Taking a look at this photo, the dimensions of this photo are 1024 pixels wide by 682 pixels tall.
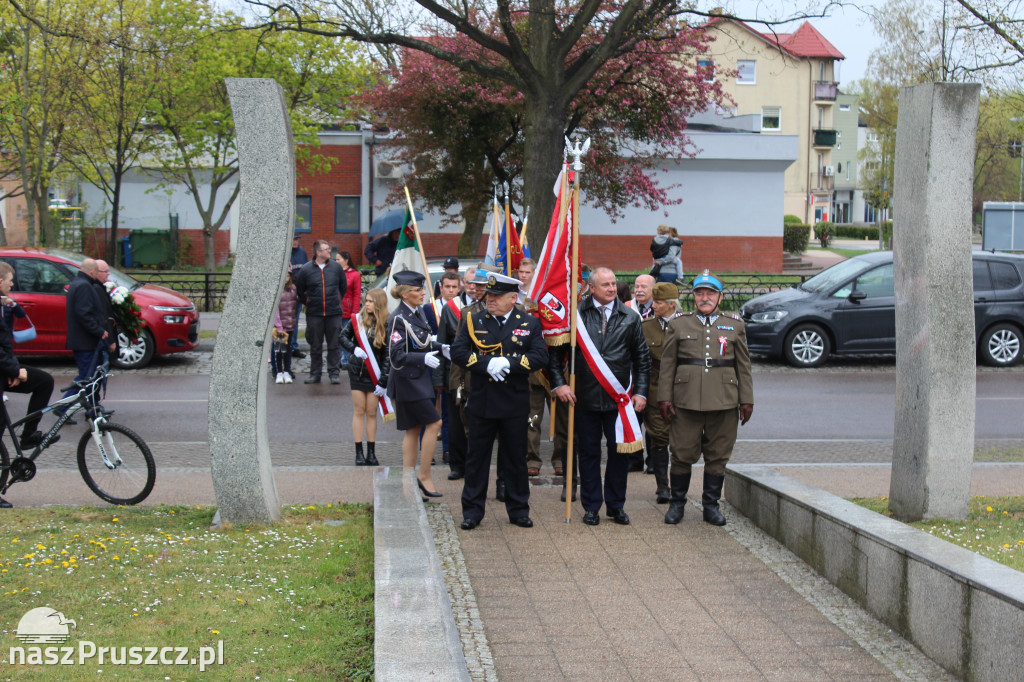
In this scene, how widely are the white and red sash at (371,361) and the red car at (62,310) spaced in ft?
25.7

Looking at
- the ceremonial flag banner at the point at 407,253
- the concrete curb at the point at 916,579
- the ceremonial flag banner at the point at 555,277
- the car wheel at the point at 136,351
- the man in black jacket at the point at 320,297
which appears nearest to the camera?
the concrete curb at the point at 916,579

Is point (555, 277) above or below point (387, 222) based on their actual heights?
below

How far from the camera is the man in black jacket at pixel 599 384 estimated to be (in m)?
7.60

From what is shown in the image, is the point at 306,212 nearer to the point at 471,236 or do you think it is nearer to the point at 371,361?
the point at 471,236

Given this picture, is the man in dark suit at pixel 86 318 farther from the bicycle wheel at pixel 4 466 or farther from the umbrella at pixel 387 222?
the umbrella at pixel 387 222

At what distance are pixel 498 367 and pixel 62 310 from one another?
1127 centimetres

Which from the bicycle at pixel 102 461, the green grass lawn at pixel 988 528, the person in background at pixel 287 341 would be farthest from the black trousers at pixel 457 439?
the person in background at pixel 287 341

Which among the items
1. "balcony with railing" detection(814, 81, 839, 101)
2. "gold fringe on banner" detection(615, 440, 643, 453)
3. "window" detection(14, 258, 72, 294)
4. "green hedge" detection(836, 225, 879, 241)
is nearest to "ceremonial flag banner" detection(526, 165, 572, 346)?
"gold fringe on banner" detection(615, 440, 643, 453)

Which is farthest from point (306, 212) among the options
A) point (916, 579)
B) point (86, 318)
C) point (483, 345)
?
point (916, 579)

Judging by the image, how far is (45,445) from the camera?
830 cm

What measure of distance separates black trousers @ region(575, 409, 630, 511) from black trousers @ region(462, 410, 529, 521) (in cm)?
47

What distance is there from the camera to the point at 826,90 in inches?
2773

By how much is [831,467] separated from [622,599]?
4.76 metres

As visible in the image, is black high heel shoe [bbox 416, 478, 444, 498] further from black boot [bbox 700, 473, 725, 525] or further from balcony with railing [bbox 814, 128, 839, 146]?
balcony with railing [bbox 814, 128, 839, 146]
